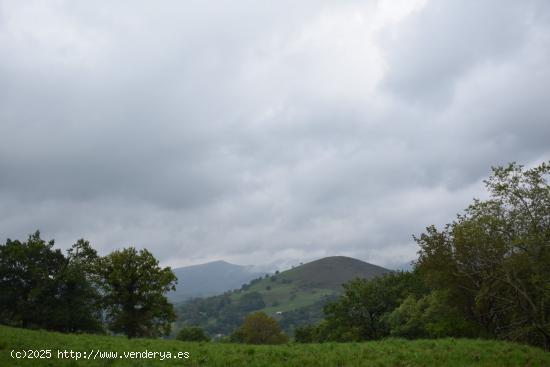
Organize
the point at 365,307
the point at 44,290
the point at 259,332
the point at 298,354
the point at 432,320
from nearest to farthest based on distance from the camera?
the point at 298,354 < the point at 432,320 < the point at 44,290 < the point at 365,307 < the point at 259,332

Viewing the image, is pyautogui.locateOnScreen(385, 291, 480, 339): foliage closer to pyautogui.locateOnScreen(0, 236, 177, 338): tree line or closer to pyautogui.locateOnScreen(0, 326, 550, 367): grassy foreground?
pyautogui.locateOnScreen(0, 326, 550, 367): grassy foreground

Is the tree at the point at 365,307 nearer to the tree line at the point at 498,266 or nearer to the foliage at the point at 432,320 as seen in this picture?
the foliage at the point at 432,320

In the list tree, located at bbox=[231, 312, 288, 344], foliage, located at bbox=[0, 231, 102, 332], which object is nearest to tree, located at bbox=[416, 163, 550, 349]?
foliage, located at bbox=[0, 231, 102, 332]

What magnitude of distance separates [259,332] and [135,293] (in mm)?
72641

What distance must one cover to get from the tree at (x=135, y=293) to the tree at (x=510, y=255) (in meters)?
35.6

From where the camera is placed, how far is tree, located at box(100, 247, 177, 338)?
175ft

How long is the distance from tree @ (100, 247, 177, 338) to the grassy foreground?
31457 millimetres

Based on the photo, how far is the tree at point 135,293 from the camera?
53438 millimetres

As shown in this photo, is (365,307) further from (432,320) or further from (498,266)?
(498,266)

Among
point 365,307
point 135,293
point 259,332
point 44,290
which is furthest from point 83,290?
point 259,332

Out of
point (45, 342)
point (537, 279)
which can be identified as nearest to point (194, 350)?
point (45, 342)

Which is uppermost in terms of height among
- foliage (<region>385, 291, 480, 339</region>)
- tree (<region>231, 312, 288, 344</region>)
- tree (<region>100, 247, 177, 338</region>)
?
tree (<region>100, 247, 177, 338</region>)

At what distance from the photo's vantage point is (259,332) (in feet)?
390

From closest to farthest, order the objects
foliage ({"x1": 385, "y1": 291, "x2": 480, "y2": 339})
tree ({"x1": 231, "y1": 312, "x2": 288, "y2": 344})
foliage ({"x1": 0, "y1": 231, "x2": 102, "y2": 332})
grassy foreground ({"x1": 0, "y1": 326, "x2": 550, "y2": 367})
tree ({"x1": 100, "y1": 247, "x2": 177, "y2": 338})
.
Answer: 1. grassy foreground ({"x1": 0, "y1": 326, "x2": 550, "y2": 367})
2. foliage ({"x1": 385, "y1": 291, "x2": 480, "y2": 339})
3. tree ({"x1": 100, "y1": 247, "x2": 177, "y2": 338})
4. foliage ({"x1": 0, "y1": 231, "x2": 102, "y2": 332})
5. tree ({"x1": 231, "y1": 312, "x2": 288, "y2": 344})
